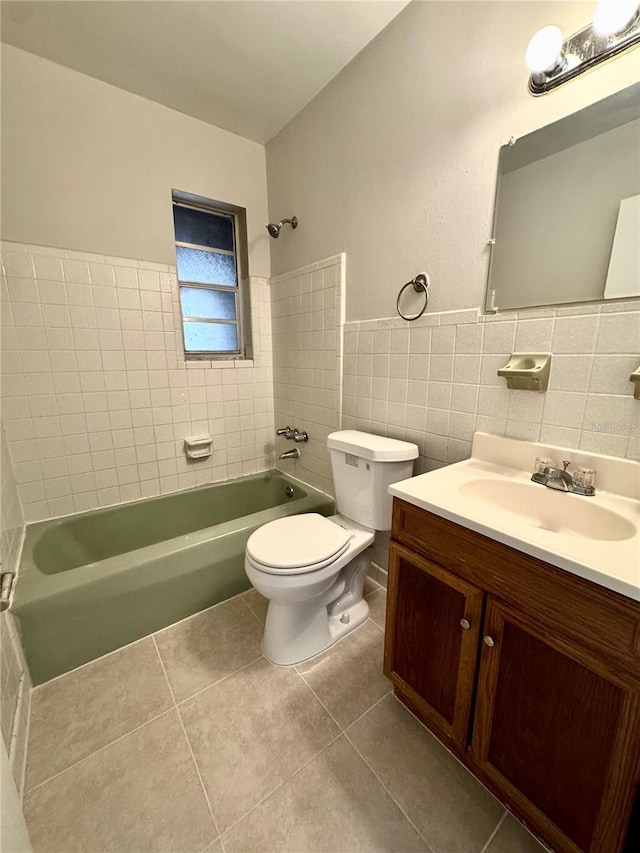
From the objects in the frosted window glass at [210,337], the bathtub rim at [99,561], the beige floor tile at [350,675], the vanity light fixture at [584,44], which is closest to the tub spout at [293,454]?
the bathtub rim at [99,561]

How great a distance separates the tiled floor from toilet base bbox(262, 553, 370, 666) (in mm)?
52

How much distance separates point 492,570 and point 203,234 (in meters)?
2.39

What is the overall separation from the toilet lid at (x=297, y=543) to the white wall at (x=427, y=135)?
100 centimetres

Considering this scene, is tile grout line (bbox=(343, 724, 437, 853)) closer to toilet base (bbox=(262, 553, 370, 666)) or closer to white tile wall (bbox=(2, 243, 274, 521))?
toilet base (bbox=(262, 553, 370, 666))

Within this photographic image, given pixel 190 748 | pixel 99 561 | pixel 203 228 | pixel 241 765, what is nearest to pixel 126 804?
pixel 190 748

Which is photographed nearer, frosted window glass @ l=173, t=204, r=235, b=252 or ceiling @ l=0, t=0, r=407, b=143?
ceiling @ l=0, t=0, r=407, b=143

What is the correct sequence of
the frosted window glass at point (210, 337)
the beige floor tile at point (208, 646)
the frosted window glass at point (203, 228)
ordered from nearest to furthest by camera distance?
1. the beige floor tile at point (208, 646)
2. the frosted window glass at point (203, 228)
3. the frosted window glass at point (210, 337)

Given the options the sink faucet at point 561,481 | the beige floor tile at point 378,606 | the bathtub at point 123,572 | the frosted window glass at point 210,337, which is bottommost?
the beige floor tile at point 378,606

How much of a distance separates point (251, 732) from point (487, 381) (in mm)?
1433

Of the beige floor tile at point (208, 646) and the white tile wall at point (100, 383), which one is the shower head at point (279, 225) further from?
the beige floor tile at point (208, 646)

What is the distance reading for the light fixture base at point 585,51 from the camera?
2.68ft

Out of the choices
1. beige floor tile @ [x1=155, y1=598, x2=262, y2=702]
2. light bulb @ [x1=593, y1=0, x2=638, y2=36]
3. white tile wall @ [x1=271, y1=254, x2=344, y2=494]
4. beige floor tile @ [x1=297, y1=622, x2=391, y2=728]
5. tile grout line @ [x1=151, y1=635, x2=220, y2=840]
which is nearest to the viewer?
light bulb @ [x1=593, y1=0, x2=638, y2=36]

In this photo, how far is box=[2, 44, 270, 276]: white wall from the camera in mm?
1477

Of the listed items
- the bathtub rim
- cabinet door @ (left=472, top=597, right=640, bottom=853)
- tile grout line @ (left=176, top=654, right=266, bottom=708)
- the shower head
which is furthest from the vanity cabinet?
the shower head
